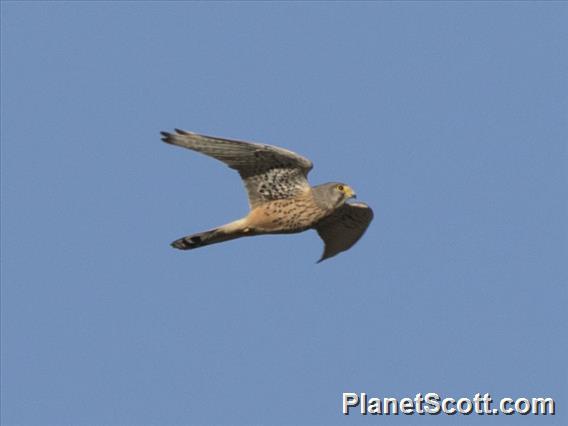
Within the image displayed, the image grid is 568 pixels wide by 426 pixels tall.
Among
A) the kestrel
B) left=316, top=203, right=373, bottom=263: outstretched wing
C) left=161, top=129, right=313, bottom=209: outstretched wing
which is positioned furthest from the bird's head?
left=316, top=203, right=373, bottom=263: outstretched wing

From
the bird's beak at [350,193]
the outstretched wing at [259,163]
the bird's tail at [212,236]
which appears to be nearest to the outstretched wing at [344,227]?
the bird's beak at [350,193]

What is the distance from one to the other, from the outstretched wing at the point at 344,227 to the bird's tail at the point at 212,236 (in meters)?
1.09

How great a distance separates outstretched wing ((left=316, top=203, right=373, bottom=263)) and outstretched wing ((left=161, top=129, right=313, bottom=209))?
92 cm

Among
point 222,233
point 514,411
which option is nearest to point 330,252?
point 222,233

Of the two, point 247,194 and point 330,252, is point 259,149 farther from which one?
point 330,252

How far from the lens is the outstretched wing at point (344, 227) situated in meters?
16.1

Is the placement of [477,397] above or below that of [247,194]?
below

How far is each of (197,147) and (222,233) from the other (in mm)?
1028

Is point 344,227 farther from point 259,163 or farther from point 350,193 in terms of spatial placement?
point 259,163

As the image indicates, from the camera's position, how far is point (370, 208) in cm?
1619

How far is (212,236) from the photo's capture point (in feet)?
49.9

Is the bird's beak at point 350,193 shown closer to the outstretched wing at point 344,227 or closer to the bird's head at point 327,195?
the bird's head at point 327,195

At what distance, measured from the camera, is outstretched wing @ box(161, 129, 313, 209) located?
14633 millimetres

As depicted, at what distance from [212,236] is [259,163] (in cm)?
91
